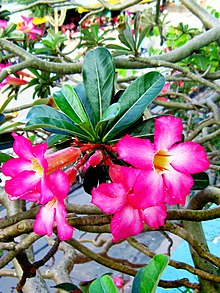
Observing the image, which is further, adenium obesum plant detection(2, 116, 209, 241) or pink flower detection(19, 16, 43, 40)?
pink flower detection(19, 16, 43, 40)

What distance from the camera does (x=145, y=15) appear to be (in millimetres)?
2943

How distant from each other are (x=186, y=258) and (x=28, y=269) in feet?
2.68

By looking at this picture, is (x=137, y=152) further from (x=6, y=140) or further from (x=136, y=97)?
(x=6, y=140)

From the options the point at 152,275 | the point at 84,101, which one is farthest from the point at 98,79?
the point at 152,275

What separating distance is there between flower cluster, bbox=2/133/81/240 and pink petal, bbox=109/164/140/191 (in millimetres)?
54

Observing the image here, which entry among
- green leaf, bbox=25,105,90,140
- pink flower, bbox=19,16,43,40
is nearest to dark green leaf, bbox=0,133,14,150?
green leaf, bbox=25,105,90,140

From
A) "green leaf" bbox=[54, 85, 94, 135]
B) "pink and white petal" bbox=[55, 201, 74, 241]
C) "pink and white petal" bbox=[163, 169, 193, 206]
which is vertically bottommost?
"pink and white petal" bbox=[55, 201, 74, 241]

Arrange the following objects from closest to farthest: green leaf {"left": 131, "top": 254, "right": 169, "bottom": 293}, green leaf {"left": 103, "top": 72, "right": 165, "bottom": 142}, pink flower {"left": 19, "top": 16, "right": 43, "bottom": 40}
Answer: green leaf {"left": 131, "top": 254, "right": 169, "bottom": 293}, green leaf {"left": 103, "top": 72, "right": 165, "bottom": 142}, pink flower {"left": 19, "top": 16, "right": 43, "bottom": 40}

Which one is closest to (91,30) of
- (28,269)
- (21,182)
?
(28,269)

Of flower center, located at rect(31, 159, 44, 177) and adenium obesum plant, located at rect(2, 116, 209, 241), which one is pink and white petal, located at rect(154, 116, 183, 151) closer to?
adenium obesum plant, located at rect(2, 116, 209, 241)

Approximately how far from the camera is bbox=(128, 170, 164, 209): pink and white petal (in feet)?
1.33

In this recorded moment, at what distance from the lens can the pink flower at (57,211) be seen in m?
0.44

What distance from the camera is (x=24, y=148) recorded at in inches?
18.1

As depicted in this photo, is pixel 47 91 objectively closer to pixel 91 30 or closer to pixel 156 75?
pixel 91 30
